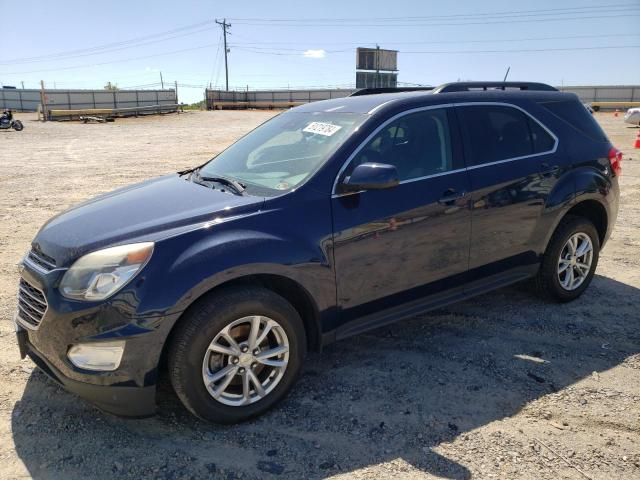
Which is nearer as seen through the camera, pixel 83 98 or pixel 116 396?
pixel 116 396

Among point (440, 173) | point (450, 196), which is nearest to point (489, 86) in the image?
point (440, 173)

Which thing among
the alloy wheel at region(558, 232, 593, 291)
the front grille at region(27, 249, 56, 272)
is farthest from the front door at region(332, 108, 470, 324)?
the front grille at region(27, 249, 56, 272)

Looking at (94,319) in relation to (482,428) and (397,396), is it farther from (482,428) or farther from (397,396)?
(482,428)

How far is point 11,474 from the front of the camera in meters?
2.74

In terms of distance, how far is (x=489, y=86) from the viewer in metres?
4.46

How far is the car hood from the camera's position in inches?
118

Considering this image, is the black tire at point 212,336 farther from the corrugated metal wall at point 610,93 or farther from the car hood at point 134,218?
the corrugated metal wall at point 610,93

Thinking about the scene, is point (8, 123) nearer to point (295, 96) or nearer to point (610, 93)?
point (295, 96)

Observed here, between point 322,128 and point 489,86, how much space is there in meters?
1.57

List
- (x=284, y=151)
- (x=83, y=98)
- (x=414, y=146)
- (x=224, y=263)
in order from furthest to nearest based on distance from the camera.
Answer: (x=83, y=98), (x=284, y=151), (x=414, y=146), (x=224, y=263)

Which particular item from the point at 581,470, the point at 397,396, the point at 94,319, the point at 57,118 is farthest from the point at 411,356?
the point at 57,118

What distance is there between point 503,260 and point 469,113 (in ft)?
3.91

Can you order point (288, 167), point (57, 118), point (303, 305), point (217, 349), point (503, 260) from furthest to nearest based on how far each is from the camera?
point (57, 118) < point (503, 260) < point (288, 167) < point (303, 305) < point (217, 349)

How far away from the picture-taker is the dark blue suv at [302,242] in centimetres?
284
